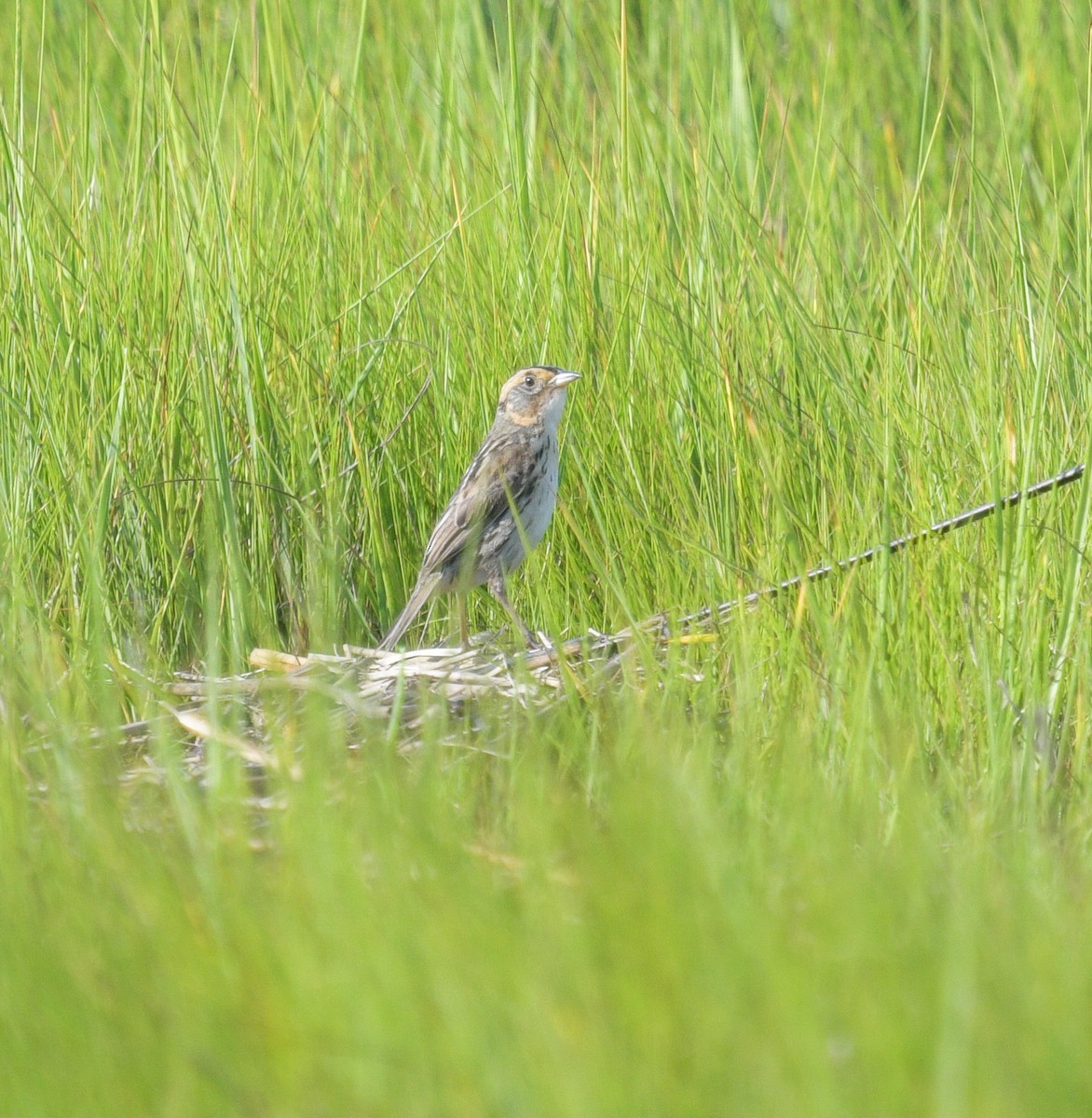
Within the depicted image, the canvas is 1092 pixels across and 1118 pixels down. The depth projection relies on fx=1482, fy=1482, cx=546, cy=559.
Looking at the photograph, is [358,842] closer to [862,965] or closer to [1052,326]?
[862,965]

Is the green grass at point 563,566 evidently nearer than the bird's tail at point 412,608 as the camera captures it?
Yes

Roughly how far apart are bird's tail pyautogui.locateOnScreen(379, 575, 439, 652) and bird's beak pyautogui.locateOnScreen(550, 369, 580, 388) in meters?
0.67

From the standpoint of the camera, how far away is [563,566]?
462cm

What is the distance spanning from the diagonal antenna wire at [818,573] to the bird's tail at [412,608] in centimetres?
54

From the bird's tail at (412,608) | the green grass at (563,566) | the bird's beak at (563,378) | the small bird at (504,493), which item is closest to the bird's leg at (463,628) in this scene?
the small bird at (504,493)

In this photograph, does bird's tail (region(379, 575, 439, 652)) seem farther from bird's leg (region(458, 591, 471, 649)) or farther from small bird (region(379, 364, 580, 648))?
bird's leg (region(458, 591, 471, 649))

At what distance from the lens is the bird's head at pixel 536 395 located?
14.3 ft

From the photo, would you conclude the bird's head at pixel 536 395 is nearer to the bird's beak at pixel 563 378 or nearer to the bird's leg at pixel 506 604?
the bird's beak at pixel 563 378

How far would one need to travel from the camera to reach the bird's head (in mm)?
4359

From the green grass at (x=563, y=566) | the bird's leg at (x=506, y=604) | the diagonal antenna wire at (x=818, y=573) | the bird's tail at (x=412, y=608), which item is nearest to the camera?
the green grass at (x=563, y=566)

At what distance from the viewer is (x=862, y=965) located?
1756 mm

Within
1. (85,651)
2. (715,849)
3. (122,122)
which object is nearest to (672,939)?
(715,849)

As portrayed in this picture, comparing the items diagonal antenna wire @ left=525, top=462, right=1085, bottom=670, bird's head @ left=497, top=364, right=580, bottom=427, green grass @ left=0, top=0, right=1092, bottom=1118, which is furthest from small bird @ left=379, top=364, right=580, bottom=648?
diagonal antenna wire @ left=525, top=462, right=1085, bottom=670

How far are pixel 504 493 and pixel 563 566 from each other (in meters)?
0.34
